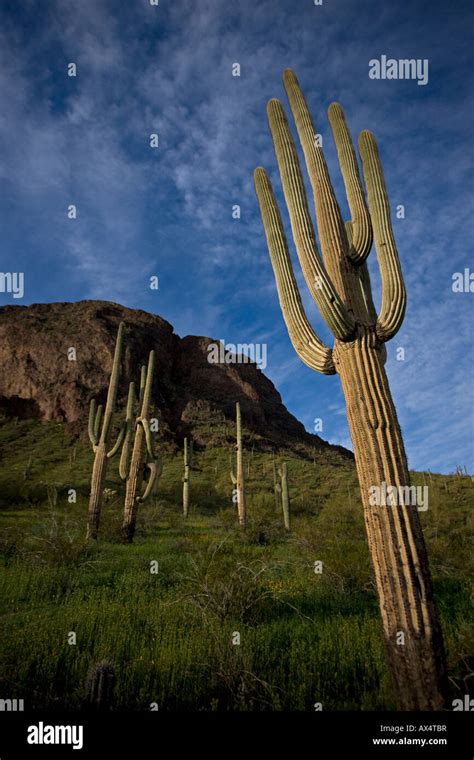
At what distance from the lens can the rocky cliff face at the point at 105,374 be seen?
47.5m

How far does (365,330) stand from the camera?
13.5 ft

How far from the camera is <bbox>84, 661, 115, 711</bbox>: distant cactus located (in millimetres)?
3016

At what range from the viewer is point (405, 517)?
11.1ft

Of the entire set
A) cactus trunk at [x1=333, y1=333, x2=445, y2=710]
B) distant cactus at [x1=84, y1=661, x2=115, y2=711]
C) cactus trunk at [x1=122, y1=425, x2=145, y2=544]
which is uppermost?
cactus trunk at [x1=122, y1=425, x2=145, y2=544]

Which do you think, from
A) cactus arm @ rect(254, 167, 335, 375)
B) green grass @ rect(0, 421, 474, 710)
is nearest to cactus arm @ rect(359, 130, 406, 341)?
cactus arm @ rect(254, 167, 335, 375)

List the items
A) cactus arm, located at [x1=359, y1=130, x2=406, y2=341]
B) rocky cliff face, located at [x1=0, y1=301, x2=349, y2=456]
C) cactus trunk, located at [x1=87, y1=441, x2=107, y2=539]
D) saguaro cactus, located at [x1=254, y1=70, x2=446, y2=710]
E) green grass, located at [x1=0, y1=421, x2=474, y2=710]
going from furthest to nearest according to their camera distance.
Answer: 1. rocky cliff face, located at [x1=0, y1=301, x2=349, y2=456]
2. cactus trunk, located at [x1=87, y1=441, x2=107, y2=539]
3. cactus arm, located at [x1=359, y1=130, x2=406, y2=341]
4. green grass, located at [x1=0, y1=421, x2=474, y2=710]
5. saguaro cactus, located at [x1=254, y1=70, x2=446, y2=710]

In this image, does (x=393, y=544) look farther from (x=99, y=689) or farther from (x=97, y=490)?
(x=97, y=490)

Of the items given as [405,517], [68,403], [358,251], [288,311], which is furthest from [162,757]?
[68,403]

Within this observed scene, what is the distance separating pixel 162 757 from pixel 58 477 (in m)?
29.9

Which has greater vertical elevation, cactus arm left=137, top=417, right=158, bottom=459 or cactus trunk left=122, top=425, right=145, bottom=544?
cactus arm left=137, top=417, right=158, bottom=459

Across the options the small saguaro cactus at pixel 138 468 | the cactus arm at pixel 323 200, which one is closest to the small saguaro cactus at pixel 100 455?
the small saguaro cactus at pixel 138 468

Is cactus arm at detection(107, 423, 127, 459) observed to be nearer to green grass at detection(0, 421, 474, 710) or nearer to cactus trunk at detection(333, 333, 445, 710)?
green grass at detection(0, 421, 474, 710)

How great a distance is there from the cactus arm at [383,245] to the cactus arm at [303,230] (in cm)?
45

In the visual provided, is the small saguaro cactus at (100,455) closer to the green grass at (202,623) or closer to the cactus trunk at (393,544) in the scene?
the green grass at (202,623)
